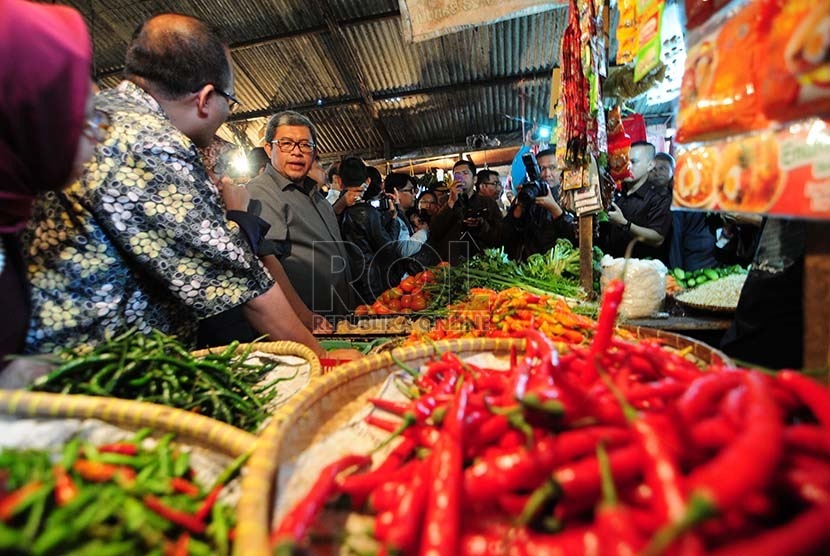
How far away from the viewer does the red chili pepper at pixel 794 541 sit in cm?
68

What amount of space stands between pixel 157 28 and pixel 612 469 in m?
2.83

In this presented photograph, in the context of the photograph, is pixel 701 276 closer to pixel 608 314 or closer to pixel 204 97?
pixel 608 314

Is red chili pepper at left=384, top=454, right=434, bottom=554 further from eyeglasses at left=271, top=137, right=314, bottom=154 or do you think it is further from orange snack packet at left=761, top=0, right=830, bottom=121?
eyeglasses at left=271, top=137, right=314, bottom=154

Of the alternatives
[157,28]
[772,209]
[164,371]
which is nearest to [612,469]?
[772,209]

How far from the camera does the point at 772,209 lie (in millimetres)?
1241

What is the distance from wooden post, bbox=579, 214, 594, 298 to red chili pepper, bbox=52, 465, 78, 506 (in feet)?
13.6

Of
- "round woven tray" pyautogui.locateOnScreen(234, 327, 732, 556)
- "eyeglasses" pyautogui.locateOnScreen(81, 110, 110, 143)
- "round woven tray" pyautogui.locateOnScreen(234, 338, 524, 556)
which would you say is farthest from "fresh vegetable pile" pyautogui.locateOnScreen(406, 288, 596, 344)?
"eyeglasses" pyautogui.locateOnScreen(81, 110, 110, 143)

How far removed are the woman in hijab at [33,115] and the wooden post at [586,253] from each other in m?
3.94

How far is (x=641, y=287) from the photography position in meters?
3.65

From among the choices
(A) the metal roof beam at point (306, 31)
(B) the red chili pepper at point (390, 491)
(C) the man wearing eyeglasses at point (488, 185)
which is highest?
(A) the metal roof beam at point (306, 31)

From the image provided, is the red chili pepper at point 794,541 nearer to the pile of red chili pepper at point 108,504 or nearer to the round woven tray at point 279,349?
the pile of red chili pepper at point 108,504

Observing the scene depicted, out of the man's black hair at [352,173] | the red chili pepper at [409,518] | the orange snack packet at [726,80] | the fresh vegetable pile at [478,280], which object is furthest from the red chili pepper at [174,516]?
the man's black hair at [352,173]

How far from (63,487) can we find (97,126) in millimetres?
1426

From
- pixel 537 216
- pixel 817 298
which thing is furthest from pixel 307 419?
pixel 537 216
